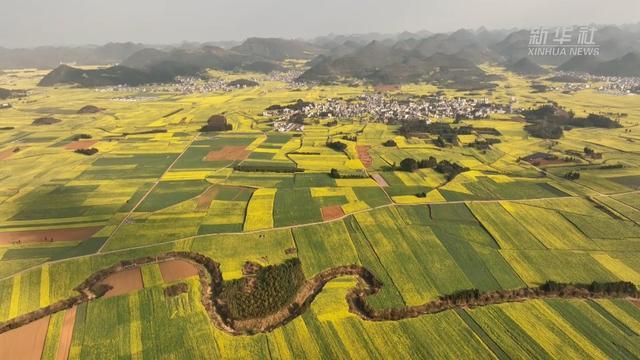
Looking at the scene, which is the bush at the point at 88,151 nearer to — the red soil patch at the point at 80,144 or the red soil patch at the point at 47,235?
the red soil patch at the point at 80,144

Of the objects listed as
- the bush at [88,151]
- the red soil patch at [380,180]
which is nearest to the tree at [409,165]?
the red soil patch at [380,180]

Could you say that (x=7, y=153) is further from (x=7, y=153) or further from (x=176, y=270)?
(x=176, y=270)

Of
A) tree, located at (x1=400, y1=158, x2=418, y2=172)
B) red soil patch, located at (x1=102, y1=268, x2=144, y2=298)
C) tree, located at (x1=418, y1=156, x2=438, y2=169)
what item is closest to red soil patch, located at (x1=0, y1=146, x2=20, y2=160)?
red soil patch, located at (x1=102, y1=268, x2=144, y2=298)

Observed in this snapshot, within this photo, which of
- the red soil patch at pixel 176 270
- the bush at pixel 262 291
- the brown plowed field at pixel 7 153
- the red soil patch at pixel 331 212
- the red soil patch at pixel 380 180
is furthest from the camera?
the brown plowed field at pixel 7 153

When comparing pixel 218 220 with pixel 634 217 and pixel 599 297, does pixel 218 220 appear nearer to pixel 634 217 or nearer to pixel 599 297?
pixel 599 297

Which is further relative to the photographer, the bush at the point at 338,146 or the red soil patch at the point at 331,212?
the bush at the point at 338,146

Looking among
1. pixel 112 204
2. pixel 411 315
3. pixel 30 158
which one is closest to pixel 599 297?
pixel 411 315
